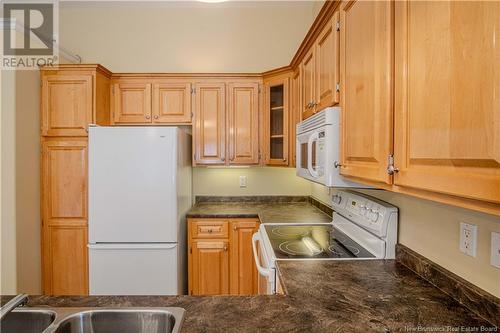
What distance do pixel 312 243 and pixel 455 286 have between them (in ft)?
2.52

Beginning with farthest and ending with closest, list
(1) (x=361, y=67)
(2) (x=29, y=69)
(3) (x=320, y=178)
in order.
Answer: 1. (2) (x=29, y=69)
2. (3) (x=320, y=178)
3. (1) (x=361, y=67)

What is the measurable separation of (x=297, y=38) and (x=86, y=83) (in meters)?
2.15

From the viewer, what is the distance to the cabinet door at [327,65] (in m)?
1.47

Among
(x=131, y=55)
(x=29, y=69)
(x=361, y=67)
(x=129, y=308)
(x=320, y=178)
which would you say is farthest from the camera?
(x=131, y=55)

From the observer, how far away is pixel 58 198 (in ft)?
8.02

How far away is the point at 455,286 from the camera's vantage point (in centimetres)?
98

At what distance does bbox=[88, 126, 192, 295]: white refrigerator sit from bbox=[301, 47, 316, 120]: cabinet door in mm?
1099

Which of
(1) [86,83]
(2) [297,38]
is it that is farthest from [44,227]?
(2) [297,38]

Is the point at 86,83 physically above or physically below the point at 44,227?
above

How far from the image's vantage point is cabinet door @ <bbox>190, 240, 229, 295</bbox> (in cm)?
248

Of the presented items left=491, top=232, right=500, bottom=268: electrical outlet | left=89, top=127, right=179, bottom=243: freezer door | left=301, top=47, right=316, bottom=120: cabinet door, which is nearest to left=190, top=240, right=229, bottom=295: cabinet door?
left=89, top=127, right=179, bottom=243: freezer door

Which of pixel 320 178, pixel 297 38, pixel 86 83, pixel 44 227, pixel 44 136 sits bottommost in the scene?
pixel 44 227

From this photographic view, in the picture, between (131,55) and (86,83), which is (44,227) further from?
(131,55)

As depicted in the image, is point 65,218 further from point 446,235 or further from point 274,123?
point 446,235
